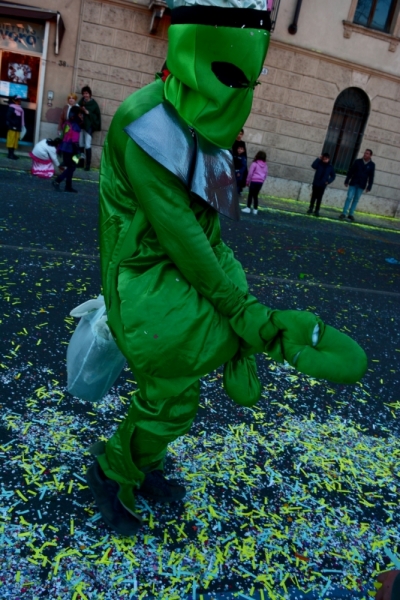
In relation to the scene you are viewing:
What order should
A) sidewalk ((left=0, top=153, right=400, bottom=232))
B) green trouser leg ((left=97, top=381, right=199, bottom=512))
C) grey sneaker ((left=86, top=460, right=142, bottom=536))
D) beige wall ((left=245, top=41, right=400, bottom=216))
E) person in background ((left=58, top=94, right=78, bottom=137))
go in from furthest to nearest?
beige wall ((left=245, top=41, right=400, bottom=216)) < person in background ((left=58, top=94, right=78, bottom=137)) < sidewalk ((left=0, top=153, right=400, bottom=232)) < grey sneaker ((left=86, top=460, right=142, bottom=536)) < green trouser leg ((left=97, top=381, right=199, bottom=512))

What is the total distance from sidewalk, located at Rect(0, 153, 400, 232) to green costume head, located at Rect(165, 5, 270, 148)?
1031 cm

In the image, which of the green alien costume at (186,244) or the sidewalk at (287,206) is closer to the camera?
the green alien costume at (186,244)

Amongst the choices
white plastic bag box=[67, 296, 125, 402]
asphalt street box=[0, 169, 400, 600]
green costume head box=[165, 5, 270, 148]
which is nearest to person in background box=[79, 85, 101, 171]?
asphalt street box=[0, 169, 400, 600]

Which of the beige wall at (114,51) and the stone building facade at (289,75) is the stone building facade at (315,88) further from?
the beige wall at (114,51)

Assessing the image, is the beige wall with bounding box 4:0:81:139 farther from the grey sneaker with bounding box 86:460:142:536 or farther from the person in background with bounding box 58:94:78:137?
the grey sneaker with bounding box 86:460:142:536

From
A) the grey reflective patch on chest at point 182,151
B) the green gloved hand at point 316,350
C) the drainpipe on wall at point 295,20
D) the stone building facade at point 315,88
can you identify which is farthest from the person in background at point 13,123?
the green gloved hand at point 316,350

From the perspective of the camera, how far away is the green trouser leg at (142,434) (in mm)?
1937

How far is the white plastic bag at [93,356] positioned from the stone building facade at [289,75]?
13.1 m

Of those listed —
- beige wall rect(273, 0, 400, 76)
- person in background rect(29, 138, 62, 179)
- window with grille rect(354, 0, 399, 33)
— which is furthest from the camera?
window with grille rect(354, 0, 399, 33)

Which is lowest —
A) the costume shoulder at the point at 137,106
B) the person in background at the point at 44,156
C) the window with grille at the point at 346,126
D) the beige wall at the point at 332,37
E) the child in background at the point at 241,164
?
the person in background at the point at 44,156

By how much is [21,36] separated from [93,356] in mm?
14133

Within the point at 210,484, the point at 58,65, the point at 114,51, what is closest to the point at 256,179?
the point at 114,51

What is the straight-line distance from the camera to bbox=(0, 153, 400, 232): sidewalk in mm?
11948

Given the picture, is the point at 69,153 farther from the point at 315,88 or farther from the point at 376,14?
the point at 376,14
